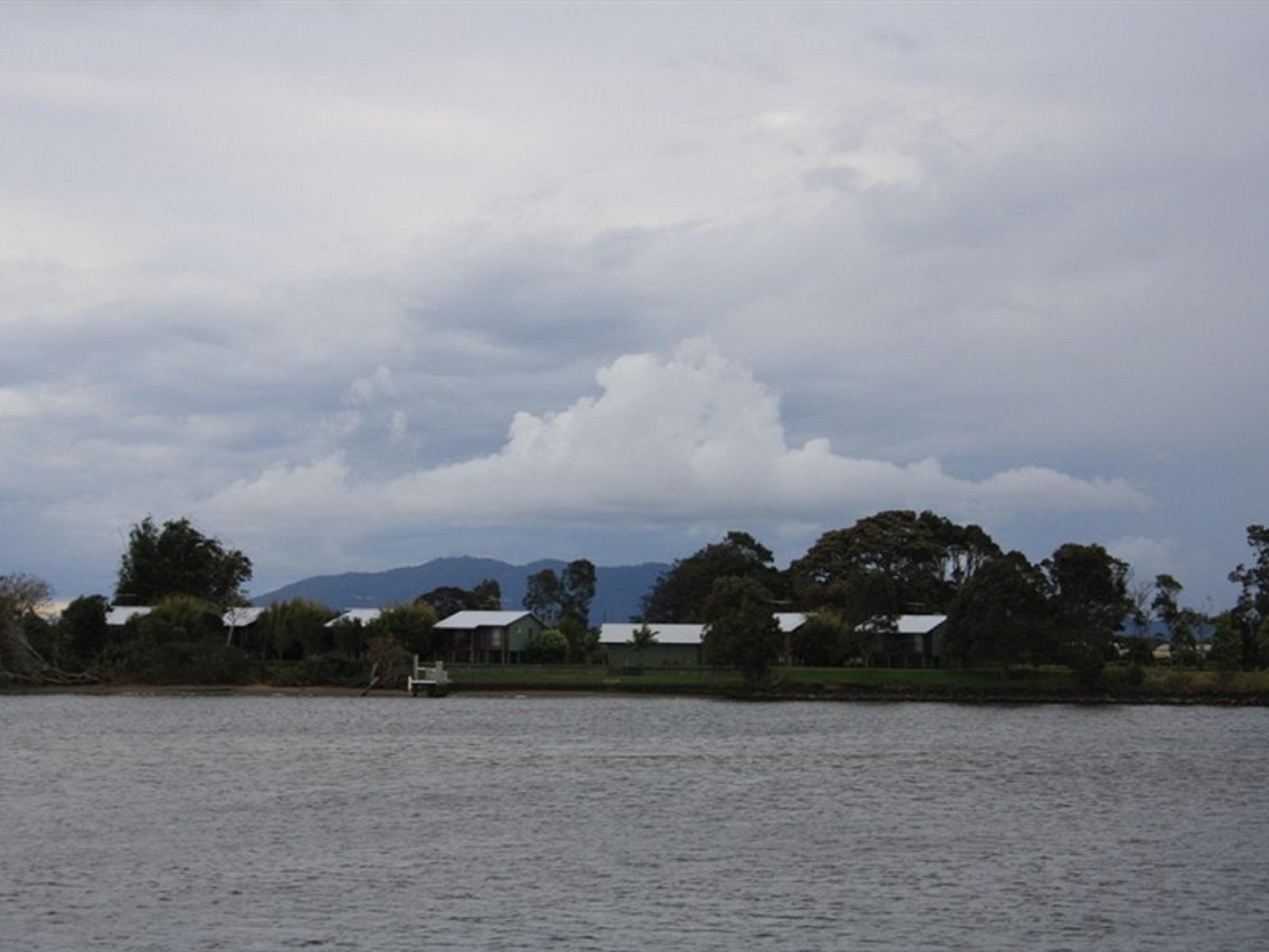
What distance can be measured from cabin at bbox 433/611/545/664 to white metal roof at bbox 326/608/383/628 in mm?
5901

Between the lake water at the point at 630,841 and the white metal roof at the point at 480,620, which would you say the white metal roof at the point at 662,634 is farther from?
the lake water at the point at 630,841

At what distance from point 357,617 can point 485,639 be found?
1138cm

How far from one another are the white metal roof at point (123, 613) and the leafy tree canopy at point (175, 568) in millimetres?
3400

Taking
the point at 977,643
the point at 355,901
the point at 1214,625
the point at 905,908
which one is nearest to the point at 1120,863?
the point at 905,908

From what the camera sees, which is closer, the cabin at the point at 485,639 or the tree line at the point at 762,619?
the tree line at the point at 762,619

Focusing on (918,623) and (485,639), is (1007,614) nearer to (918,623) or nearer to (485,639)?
(918,623)

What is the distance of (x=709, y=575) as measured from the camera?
508ft

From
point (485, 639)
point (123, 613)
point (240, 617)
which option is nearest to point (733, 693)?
point (485, 639)

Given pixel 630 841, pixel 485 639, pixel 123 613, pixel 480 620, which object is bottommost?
pixel 630 841

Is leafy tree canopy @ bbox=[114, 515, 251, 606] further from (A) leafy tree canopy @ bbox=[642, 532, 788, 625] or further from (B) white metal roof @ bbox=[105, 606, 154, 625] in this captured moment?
(A) leafy tree canopy @ bbox=[642, 532, 788, 625]

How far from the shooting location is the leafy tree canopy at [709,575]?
152 m

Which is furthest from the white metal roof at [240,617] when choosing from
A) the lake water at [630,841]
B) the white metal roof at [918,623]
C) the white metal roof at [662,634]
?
the white metal roof at [918,623]

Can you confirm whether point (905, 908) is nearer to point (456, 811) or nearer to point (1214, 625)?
point (456, 811)

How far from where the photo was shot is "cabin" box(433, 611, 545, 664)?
12862 cm
